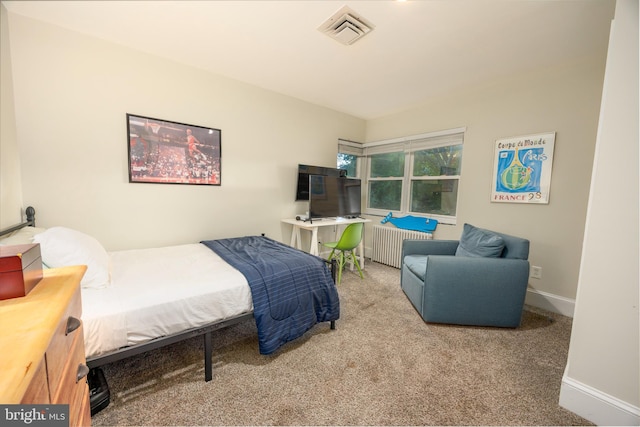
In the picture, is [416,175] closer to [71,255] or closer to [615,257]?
[615,257]

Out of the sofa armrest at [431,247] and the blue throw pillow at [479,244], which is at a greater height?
the blue throw pillow at [479,244]

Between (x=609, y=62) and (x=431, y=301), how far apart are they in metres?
1.86

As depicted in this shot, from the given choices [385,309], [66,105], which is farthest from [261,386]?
[66,105]

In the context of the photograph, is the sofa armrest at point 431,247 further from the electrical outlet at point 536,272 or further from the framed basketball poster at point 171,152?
the framed basketball poster at point 171,152

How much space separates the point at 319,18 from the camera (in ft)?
5.94

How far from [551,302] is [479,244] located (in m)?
1.07

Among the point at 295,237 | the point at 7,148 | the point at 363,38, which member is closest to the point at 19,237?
the point at 7,148

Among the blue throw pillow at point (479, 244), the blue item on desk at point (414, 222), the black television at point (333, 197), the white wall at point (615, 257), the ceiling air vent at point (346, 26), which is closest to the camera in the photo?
the white wall at point (615, 257)

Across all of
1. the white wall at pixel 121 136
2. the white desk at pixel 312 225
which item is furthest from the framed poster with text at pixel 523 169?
the white wall at pixel 121 136

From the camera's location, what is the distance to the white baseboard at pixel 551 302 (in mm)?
2412

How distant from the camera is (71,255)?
4.54ft

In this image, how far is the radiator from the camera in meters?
3.61

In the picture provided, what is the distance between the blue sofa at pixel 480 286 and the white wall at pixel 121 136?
84.9 inches

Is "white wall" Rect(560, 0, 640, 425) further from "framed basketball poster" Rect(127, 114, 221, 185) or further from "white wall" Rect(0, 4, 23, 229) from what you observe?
"white wall" Rect(0, 4, 23, 229)
